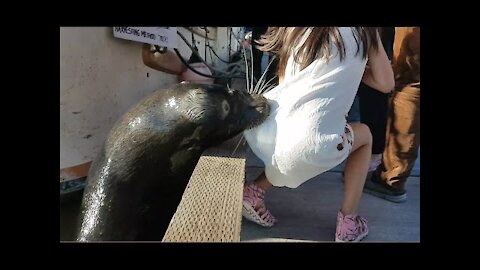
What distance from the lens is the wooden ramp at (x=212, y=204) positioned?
2.18 meters

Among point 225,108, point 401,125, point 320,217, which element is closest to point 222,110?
point 225,108

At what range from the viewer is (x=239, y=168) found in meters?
2.27

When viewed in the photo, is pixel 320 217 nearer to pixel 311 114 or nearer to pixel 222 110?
pixel 311 114

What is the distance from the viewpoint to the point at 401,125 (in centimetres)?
228

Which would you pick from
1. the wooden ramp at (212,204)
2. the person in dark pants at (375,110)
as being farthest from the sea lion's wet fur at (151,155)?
the person in dark pants at (375,110)

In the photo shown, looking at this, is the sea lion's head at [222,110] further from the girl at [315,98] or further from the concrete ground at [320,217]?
the concrete ground at [320,217]

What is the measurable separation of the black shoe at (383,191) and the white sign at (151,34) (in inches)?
46.7

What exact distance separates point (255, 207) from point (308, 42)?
849 mm

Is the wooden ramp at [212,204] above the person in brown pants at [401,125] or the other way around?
the other way around

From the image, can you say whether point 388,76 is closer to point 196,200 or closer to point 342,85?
point 342,85

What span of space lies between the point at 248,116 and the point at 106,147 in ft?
2.13

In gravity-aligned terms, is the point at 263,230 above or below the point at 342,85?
below
